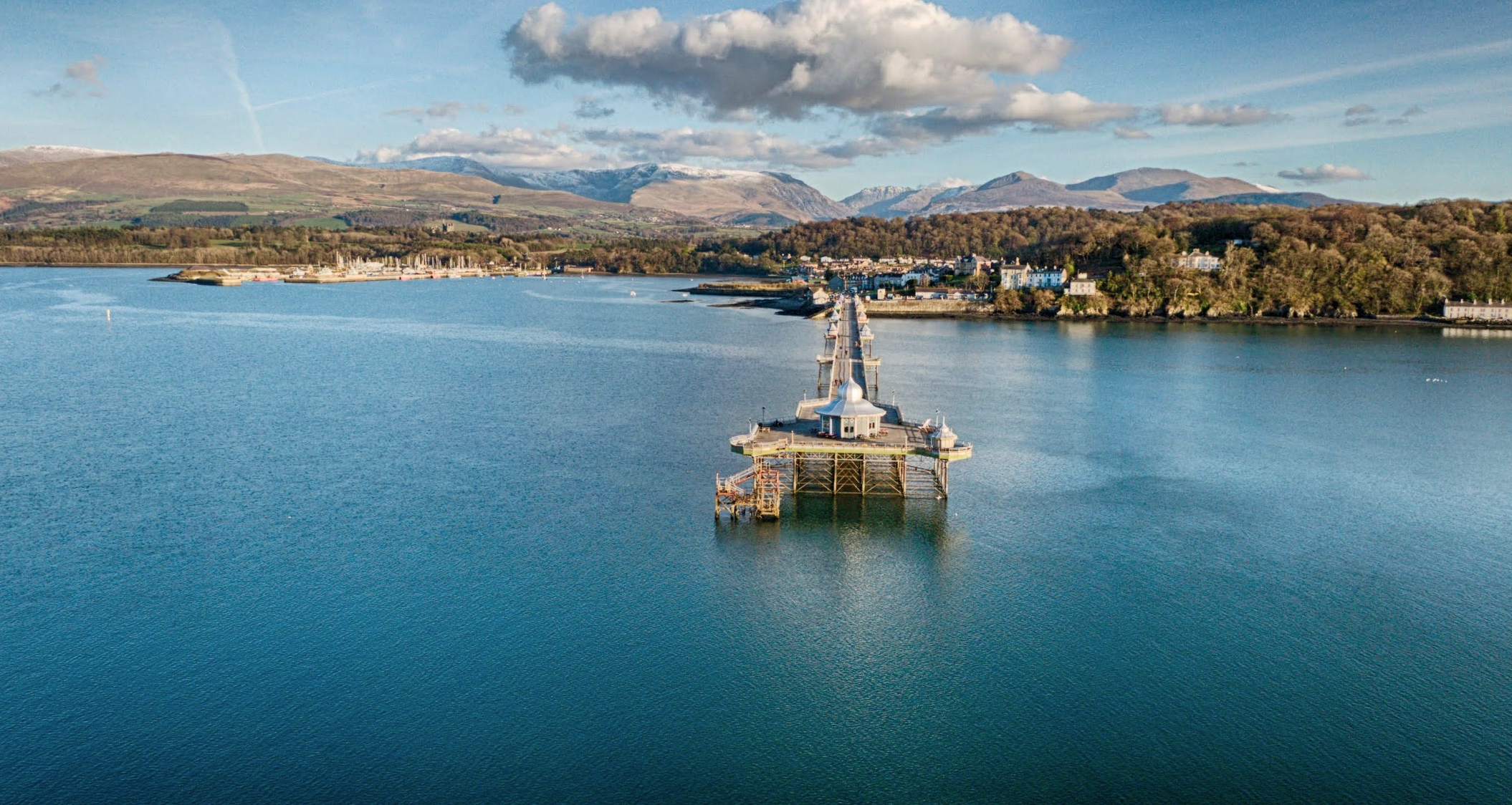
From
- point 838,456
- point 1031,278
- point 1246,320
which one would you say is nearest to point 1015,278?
point 1031,278

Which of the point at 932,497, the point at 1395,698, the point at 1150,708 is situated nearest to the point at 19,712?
the point at 1150,708

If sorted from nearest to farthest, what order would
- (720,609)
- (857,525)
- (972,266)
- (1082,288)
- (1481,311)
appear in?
(720,609), (857,525), (1481,311), (1082,288), (972,266)

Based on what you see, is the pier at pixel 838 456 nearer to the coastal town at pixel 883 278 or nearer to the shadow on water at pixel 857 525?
the shadow on water at pixel 857 525

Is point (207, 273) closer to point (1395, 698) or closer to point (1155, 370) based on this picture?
point (1155, 370)

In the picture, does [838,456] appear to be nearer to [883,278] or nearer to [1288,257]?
[1288,257]

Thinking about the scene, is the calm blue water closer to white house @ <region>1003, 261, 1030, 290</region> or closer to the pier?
the pier

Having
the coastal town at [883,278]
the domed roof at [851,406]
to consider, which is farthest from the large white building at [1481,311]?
the domed roof at [851,406]
